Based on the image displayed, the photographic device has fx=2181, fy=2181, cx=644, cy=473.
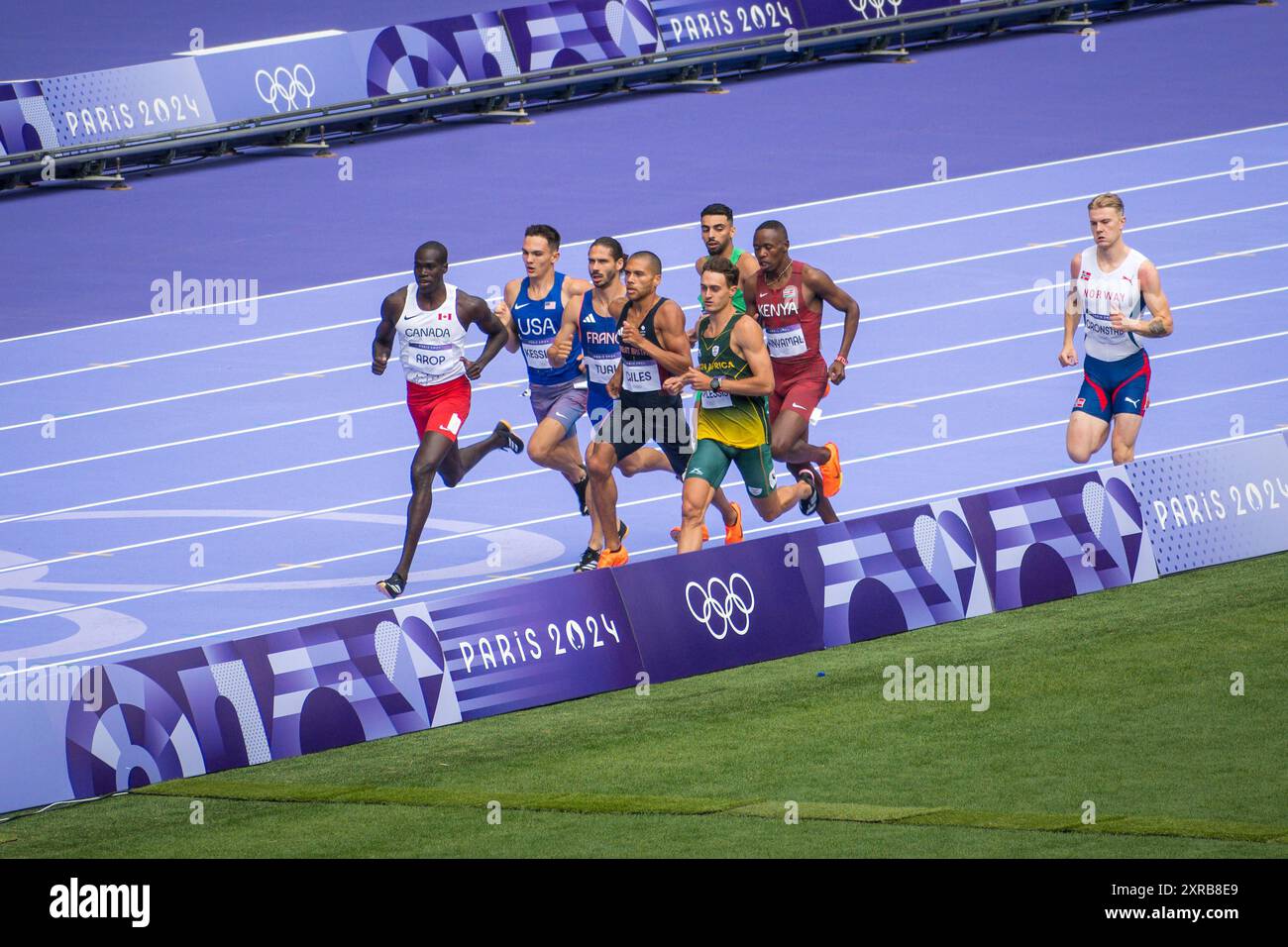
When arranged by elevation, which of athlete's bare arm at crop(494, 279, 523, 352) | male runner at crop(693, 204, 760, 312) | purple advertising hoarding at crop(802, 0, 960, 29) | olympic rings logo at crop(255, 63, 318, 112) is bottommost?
athlete's bare arm at crop(494, 279, 523, 352)

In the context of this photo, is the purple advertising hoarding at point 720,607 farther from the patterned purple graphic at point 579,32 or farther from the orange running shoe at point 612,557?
the patterned purple graphic at point 579,32

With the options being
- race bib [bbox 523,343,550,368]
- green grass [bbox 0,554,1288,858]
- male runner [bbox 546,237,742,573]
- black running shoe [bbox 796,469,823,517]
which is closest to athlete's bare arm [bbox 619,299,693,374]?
male runner [bbox 546,237,742,573]

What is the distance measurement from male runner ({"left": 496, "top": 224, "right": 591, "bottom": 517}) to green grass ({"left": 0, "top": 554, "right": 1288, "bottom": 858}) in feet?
8.72

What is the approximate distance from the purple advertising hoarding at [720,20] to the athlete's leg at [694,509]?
16.7 metres

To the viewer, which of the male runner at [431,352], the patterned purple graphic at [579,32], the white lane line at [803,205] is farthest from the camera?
the patterned purple graphic at [579,32]

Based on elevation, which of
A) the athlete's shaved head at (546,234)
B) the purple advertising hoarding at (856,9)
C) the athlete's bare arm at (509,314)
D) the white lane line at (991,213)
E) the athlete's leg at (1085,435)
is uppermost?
the purple advertising hoarding at (856,9)

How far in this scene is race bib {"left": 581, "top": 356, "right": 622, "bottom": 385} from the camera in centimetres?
1355

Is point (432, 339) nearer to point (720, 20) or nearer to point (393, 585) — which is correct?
point (393, 585)

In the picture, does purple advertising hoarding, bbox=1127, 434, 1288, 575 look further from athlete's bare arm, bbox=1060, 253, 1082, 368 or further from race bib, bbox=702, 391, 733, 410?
race bib, bbox=702, 391, 733, 410

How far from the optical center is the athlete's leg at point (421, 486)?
1312 cm

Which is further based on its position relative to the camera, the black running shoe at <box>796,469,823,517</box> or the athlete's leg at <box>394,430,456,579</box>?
the black running shoe at <box>796,469,823,517</box>

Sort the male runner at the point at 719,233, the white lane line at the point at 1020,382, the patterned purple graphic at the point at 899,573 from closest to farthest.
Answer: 1. the patterned purple graphic at the point at 899,573
2. the male runner at the point at 719,233
3. the white lane line at the point at 1020,382

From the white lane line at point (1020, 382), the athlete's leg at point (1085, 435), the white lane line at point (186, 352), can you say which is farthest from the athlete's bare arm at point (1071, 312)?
the white lane line at point (186, 352)

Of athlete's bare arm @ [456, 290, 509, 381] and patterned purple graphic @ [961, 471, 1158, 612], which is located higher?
athlete's bare arm @ [456, 290, 509, 381]
